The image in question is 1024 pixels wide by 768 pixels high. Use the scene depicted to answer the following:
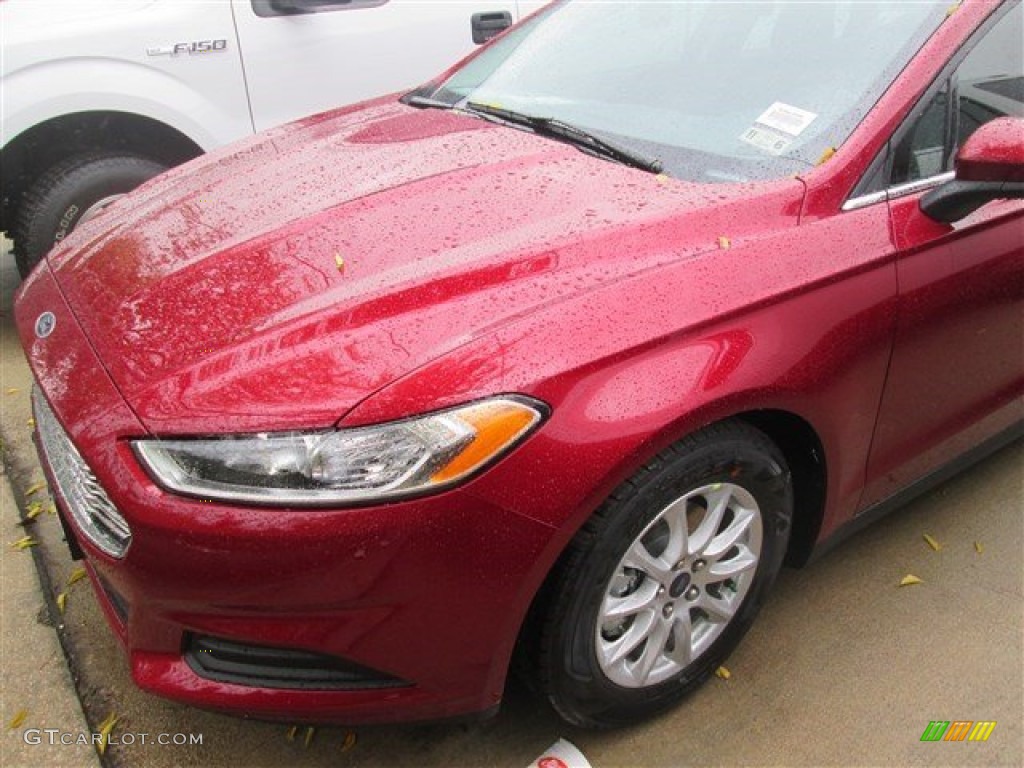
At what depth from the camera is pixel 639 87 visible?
2.42 meters

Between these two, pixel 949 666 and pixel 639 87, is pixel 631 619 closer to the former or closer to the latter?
pixel 949 666

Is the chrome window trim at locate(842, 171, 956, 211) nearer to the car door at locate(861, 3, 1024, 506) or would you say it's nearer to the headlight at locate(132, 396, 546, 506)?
the car door at locate(861, 3, 1024, 506)

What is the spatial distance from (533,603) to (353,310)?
64 centimetres

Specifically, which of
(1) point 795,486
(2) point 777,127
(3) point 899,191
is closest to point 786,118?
(2) point 777,127

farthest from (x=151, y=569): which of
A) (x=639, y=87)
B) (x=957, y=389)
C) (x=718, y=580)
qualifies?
(x=957, y=389)

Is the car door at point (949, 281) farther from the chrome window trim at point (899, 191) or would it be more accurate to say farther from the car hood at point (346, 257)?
the car hood at point (346, 257)

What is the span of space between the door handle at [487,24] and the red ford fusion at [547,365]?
1.51 m

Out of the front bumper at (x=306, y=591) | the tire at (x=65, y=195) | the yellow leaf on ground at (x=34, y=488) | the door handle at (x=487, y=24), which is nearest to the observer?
the front bumper at (x=306, y=591)

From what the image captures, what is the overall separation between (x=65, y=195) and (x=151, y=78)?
23.8 inches

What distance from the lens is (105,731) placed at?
2.01 m

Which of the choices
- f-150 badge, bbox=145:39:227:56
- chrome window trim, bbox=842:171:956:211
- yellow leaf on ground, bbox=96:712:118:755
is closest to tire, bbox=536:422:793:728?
chrome window trim, bbox=842:171:956:211

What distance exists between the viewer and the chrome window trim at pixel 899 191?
1928mm

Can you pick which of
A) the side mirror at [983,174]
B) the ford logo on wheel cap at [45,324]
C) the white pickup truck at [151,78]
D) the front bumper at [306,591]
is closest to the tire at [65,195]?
the white pickup truck at [151,78]

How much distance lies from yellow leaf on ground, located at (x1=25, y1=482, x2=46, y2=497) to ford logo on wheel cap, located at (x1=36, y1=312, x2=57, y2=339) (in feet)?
3.61
